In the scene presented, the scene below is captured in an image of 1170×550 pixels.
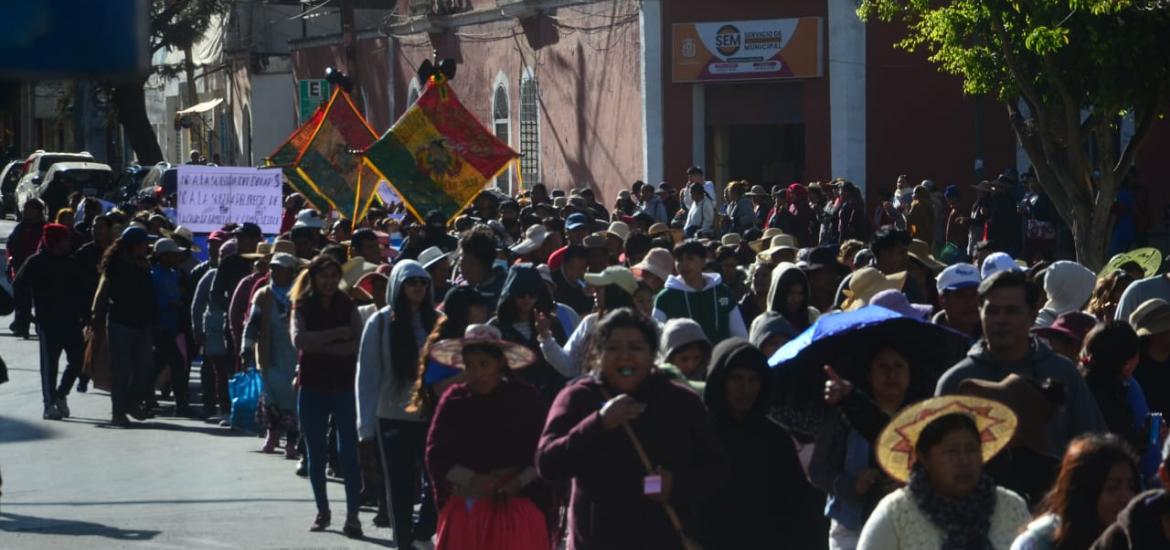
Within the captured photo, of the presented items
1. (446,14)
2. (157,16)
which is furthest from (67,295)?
(157,16)

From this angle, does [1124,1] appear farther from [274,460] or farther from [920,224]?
[274,460]

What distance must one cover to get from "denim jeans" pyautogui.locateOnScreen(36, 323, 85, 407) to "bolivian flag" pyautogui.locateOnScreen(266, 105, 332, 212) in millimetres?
4753

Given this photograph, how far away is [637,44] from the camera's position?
31344 mm

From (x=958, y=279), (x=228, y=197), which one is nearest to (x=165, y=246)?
(x=228, y=197)

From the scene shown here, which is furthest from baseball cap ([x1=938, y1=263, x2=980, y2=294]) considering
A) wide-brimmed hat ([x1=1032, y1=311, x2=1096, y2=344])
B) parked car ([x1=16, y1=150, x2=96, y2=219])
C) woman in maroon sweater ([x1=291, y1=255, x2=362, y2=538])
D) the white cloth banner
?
parked car ([x1=16, y1=150, x2=96, y2=219])

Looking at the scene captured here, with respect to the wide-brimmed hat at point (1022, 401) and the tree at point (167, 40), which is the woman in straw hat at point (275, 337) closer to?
the wide-brimmed hat at point (1022, 401)

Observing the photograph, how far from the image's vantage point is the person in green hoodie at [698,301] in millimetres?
10102

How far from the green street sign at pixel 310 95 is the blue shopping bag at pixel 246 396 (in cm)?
2591

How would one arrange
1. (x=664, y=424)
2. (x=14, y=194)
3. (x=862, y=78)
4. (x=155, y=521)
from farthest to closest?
(x=14, y=194) → (x=862, y=78) → (x=155, y=521) → (x=664, y=424)

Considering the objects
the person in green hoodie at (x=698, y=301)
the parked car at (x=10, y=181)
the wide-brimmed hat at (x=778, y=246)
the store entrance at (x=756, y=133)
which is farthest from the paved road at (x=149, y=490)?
the parked car at (x=10, y=181)

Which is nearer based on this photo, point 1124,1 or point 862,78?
point 1124,1

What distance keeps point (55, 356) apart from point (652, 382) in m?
10.9

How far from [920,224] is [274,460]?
11.1m

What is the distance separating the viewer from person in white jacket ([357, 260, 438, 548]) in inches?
362
